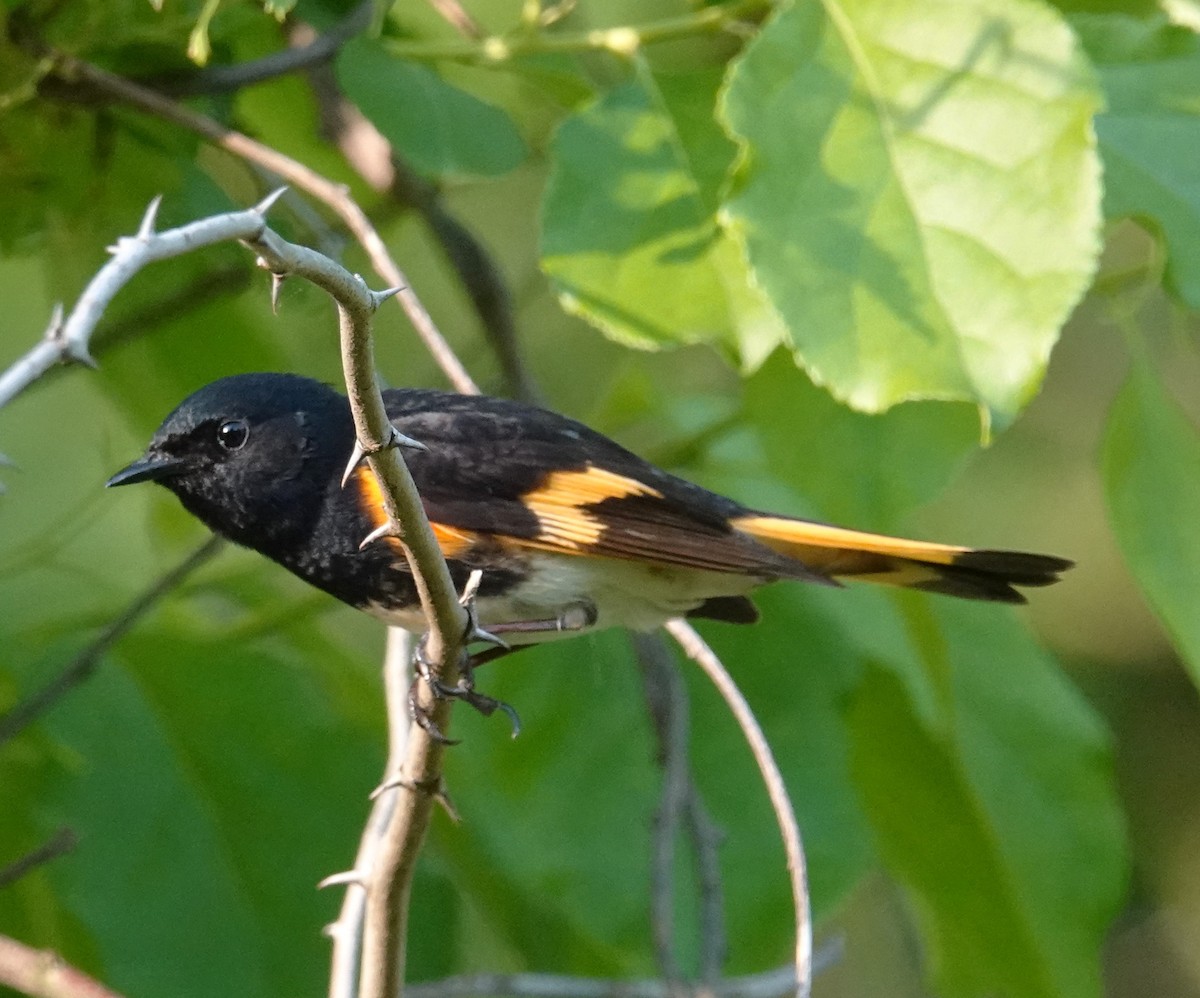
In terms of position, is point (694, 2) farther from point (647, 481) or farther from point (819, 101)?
point (647, 481)

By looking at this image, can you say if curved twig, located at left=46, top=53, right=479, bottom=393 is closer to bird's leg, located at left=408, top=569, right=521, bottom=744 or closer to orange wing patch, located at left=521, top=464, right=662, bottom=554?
orange wing patch, located at left=521, top=464, right=662, bottom=554

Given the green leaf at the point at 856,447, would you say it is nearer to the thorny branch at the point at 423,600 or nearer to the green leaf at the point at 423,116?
the thorny branch at the point at 423,600

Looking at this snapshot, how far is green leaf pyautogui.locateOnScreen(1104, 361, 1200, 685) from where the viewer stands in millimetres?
2436

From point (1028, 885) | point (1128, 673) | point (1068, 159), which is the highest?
point (1068, 159)

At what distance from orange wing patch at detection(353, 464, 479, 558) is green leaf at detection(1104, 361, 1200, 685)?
3.29 ft

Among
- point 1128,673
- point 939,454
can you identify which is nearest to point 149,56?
point 939,454

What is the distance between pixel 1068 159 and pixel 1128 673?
5448mm

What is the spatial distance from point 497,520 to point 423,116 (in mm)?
714

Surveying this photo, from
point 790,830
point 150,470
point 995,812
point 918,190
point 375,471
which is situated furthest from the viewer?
point 995,812

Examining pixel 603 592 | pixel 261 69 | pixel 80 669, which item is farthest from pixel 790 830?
pixel 261 69

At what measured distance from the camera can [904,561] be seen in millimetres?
2744

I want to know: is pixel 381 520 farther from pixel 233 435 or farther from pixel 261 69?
pixel 261 69

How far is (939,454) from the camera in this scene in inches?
104

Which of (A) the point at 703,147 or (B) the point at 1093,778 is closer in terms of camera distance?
(A) the point at 703,147
